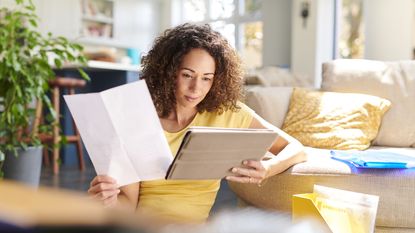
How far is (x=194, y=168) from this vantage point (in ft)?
3.53

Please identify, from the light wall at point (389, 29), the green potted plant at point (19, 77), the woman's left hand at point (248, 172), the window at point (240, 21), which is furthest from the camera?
the window at point (240, 21)

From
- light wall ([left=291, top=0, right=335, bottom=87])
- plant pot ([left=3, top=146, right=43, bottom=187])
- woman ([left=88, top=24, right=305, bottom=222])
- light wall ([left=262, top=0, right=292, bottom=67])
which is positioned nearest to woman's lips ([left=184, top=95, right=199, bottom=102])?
woman ([left=88, top=24, right=305, bottom=222])

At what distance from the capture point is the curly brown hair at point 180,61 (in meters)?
1.37

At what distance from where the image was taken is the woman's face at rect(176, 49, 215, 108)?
133cm

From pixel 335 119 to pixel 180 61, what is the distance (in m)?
→ 1.10

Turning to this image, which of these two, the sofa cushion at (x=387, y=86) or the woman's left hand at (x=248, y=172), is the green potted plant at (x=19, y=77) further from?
the woman's left hand at (x=248, y=172)

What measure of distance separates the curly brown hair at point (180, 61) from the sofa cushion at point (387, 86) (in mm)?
1116

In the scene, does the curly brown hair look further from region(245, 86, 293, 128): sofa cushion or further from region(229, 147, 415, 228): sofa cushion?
region(245, 86, 293, 128): sofa cushion

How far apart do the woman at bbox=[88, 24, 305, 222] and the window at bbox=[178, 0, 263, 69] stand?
4.70 m

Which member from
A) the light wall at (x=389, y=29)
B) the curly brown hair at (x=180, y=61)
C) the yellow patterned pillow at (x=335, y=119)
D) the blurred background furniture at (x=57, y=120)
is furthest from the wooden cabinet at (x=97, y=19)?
the curly brown hair at (x=180, y=61)

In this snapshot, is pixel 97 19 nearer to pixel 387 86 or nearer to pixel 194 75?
pixel 387 86

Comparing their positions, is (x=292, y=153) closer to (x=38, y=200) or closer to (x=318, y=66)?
(x=38, y=200)

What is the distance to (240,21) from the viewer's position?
265 inches

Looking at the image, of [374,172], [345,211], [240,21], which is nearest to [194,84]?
[345,211]
